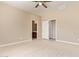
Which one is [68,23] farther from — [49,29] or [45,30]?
[45,30]

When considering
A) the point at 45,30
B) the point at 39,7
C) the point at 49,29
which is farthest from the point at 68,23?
the point at 45,30

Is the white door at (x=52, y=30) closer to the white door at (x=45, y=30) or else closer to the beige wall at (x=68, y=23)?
the white door at (x=45, y=30)

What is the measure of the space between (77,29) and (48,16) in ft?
9.63

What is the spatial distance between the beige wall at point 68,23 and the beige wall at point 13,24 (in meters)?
2.33

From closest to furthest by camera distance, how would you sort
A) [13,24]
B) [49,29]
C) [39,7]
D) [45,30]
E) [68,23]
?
[39,7] < [13,24] < [68,23] < [49,29] < [45,30]

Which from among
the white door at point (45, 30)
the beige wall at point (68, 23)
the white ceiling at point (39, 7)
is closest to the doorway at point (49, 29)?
the white door at point (45, 30)

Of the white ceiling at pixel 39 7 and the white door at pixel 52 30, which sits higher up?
the white ceiling at pixel 39 7

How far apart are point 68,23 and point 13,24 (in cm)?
384

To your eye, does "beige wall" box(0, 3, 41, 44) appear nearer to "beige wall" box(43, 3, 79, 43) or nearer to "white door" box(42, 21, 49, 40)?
"white door" box(42, 21, 49, 40)

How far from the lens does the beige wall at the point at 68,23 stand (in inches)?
251

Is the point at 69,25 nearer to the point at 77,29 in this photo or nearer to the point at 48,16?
the point at 77,29

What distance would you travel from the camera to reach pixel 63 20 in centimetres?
729

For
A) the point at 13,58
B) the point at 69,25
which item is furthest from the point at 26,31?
the point at 13,58

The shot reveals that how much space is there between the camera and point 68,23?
695 centimetres
